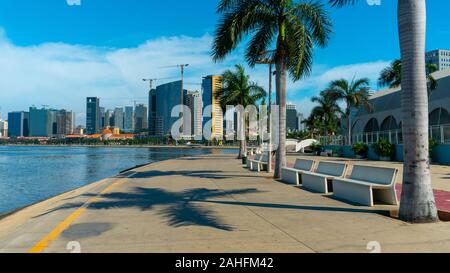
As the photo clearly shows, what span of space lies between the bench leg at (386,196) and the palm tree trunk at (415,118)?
178cm

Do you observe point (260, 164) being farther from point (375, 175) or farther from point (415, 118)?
point (415, 118)

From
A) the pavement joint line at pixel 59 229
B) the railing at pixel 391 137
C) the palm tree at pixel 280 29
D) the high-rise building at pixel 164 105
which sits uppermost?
the high-rise building at pixel 164 105

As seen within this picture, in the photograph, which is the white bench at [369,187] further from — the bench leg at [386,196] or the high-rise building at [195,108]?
the high-rise building at [195,108]

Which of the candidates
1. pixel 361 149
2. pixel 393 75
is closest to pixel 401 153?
pixel 361 149

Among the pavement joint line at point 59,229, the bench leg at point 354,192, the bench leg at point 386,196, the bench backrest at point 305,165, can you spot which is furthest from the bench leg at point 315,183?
the pavement joint line at point 59,229

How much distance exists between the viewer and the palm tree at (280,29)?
55.4 feet

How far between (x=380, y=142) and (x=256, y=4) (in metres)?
20.7

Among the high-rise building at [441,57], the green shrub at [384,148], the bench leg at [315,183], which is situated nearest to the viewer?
the bench leg at [315,183]

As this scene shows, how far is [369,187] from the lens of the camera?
9539 millimetres

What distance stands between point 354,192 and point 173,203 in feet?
15.0

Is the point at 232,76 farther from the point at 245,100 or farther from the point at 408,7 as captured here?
the point at 408,7
